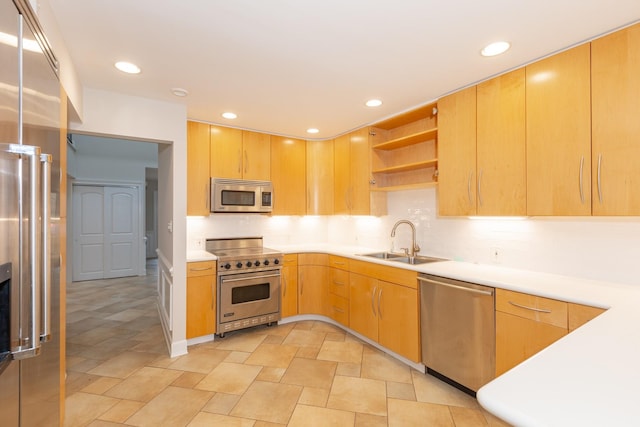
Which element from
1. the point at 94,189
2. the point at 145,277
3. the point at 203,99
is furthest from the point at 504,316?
the point at 94,189

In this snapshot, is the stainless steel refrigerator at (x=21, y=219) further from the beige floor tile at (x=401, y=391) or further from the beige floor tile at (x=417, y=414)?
the beige floor tile at (x=401, y=391)

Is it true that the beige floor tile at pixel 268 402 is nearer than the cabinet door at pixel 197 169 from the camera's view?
Yes

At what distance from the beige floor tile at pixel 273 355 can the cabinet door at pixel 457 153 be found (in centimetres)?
199

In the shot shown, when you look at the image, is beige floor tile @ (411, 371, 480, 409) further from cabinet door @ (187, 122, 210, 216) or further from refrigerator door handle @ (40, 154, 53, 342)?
cabinet door @ (187, 122, 210, 216)

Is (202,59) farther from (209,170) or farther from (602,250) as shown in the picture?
(602,250)

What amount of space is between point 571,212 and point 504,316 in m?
0.80

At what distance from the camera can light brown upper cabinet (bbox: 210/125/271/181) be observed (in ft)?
11.7

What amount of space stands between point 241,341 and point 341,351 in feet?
3.57

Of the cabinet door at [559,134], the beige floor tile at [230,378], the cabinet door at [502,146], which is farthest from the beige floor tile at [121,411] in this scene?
the cabinet door at [559,134]

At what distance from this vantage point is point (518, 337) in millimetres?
1948

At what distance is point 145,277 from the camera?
257 inches

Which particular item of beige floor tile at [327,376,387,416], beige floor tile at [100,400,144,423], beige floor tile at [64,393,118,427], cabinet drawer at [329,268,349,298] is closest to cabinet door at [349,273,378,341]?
cabinet drawer at [329,268,349,298]

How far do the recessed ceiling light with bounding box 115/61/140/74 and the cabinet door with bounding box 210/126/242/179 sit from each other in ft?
4.09

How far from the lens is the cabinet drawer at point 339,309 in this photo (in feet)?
11.4
